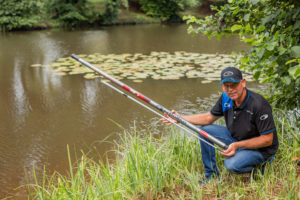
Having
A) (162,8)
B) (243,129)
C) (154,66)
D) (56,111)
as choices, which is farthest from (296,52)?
(162,8)

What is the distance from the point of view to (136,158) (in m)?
2.55

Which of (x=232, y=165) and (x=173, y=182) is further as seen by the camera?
(x=173, y=182)

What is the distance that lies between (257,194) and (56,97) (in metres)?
4.86

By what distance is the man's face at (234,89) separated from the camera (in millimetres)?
2328

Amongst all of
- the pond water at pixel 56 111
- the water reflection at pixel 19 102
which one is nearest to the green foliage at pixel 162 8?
the pond water at pixel 56 111

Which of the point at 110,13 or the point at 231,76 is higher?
the point at 110,13

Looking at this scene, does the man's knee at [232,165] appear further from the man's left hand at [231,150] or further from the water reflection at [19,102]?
the water reflection at [19,102]

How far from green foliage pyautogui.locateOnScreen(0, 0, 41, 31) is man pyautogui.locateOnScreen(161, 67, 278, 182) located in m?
16.3

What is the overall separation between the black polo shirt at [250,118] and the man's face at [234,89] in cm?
7

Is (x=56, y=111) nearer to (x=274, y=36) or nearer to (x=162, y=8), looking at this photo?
(x=274, y=36)

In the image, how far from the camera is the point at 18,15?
17109 millimetres

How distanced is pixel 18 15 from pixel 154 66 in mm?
12175

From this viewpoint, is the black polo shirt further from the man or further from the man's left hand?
the man's left hand

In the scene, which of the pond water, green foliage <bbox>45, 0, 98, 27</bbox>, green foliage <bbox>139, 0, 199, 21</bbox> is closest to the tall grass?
the pond water
